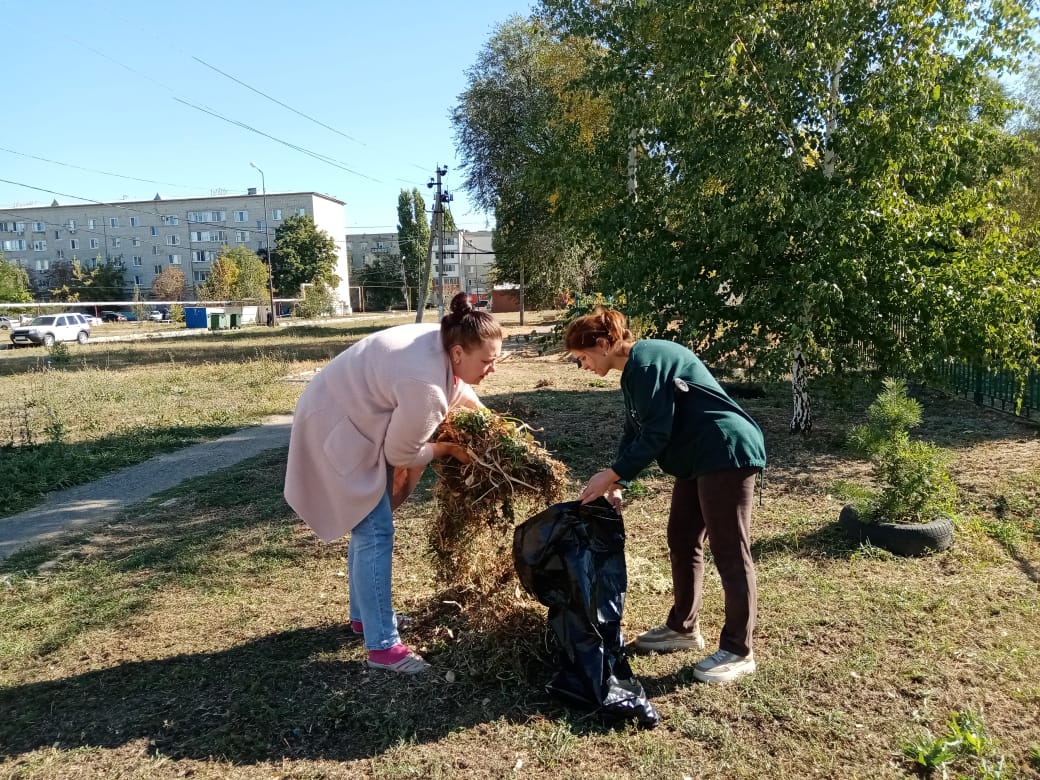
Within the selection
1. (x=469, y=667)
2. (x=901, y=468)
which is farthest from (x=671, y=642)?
(x=901, y=468)

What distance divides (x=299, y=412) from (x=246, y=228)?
88.5 meters

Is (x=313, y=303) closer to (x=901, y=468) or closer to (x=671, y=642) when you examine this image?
(x=901, y=468)

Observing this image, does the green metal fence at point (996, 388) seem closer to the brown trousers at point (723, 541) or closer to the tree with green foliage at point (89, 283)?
the brown trousers at point (723, 541)

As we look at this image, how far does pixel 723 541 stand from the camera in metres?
3.00

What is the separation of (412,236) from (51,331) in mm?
54507

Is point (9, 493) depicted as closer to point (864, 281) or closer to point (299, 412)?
point (299, 412)

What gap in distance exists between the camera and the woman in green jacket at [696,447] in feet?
9.53

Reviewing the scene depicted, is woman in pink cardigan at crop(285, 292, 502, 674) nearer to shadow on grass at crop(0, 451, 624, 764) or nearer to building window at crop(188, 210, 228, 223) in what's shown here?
shadow on grass at crop(0, 451, 624, 764)

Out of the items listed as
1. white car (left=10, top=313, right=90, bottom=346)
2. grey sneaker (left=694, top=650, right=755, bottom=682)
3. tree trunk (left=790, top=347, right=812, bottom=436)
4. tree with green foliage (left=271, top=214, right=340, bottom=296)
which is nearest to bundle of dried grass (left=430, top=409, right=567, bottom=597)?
grey sneaker (left=694, top=650, right=755, bottom=682)

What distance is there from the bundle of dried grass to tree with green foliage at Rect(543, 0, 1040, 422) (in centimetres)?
399

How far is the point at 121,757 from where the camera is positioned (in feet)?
8.94

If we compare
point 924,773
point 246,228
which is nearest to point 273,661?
point 924,773

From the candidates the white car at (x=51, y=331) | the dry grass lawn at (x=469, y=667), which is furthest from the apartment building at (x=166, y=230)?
the dry grass lawn at (x=469, y=667)

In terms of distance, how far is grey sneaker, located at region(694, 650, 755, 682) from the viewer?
3.06 m
